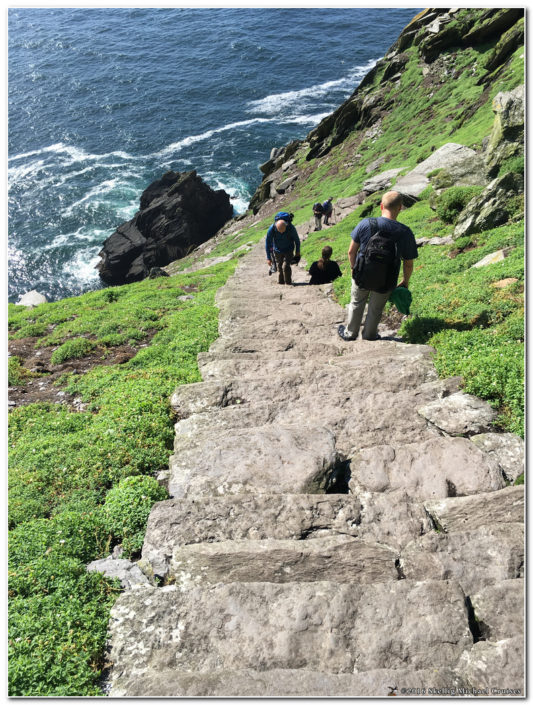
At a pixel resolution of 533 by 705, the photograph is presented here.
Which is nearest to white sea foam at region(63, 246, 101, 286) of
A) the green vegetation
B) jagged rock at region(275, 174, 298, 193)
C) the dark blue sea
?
the dark blue sea

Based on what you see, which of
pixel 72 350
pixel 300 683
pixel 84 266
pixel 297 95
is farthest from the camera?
pixel 297 95

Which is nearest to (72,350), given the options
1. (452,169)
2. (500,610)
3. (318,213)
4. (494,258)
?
(494,258)

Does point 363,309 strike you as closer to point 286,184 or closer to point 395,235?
point 395,235

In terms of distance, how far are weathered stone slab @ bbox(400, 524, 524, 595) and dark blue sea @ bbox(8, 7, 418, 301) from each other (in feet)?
195

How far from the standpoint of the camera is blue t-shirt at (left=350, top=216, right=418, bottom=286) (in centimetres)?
902

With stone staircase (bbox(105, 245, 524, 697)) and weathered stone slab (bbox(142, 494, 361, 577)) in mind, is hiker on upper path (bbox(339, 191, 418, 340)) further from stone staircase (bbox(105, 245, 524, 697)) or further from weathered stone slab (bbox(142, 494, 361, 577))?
weathered stone slab (bbox(142, 494, 361, 577))

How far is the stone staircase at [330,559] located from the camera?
151 inches

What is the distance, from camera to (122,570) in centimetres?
578

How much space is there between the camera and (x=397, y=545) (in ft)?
16.7

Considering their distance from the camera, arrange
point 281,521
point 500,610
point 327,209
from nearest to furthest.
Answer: point 500,610
point 281,521
point 327,209

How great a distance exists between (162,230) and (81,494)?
57.0 metres

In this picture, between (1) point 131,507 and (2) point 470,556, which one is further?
(1) point 131,507

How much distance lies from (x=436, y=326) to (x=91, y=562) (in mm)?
8996

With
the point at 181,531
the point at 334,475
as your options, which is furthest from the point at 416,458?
the point at 181,531
